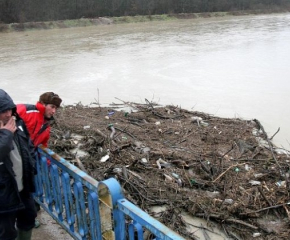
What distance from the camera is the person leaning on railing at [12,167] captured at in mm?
2384

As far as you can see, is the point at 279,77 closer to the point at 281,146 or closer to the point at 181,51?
the point at 281,146

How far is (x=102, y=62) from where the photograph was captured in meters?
18.2

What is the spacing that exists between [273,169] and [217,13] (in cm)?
5716

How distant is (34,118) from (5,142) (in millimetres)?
726

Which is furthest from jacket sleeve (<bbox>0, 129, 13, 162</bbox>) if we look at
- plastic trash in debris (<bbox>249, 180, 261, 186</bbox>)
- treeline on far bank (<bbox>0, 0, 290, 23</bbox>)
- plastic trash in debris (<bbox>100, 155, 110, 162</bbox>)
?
treeline on far bank (<bbox>0, 0, 290, 23</bbox>)

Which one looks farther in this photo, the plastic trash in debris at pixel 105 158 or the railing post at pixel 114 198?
the plastic trash in debris at pixel 105 158

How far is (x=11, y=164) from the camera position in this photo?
2.45 metres

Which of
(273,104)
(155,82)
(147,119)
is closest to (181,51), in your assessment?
(155,82)

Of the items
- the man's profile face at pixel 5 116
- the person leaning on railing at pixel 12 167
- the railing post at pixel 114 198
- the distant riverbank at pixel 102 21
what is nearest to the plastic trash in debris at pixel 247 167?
the railing post at pixel 114 198

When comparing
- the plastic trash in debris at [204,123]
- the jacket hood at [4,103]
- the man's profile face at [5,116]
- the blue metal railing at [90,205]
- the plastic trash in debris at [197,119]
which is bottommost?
the plastic trash in debris at [204,123]

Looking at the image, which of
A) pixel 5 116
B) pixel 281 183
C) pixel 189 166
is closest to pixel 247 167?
pixel 281 183

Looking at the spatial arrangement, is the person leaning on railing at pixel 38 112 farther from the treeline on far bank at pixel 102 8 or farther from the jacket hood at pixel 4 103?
the treeline on far bank at pixel 102 8

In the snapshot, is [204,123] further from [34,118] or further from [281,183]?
[34,118]

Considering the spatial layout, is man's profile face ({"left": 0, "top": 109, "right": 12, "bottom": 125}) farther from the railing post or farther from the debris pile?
the debris pile
